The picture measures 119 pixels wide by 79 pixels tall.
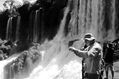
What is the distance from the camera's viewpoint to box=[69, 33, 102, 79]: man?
22.9 feet

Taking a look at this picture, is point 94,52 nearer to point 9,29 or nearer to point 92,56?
point 92,56

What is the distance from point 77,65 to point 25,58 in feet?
27.3

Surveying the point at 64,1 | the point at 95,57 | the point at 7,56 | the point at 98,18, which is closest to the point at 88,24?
the point at 98,18

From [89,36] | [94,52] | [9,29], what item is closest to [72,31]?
[9,29]

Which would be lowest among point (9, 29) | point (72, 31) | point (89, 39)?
point (9, 29)

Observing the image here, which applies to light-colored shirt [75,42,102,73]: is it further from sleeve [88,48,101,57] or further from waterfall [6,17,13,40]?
waterfall [6,17,13,40]

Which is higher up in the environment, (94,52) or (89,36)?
(89,36)

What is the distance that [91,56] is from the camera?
6996 mm

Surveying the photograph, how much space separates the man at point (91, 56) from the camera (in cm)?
697

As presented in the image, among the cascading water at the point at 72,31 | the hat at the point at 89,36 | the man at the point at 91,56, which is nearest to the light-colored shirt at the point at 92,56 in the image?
the man at the point at 91,56

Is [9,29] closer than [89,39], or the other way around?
[89,39]

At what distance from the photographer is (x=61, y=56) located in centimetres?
2819

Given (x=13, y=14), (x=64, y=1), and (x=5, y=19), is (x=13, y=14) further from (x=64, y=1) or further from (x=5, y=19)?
(x=64, y=1)

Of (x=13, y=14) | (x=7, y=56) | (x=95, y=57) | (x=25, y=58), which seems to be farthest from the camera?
(x=13, y=14)
